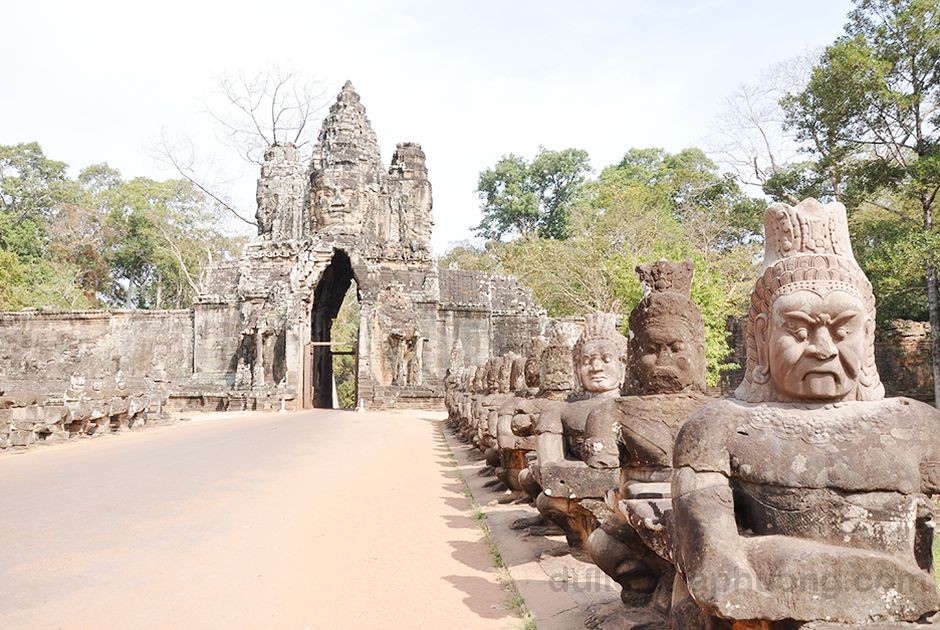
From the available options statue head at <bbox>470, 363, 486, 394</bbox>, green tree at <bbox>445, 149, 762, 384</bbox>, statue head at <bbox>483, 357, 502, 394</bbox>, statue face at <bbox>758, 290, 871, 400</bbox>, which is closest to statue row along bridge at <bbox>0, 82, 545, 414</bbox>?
green tree at <bbox>445, 149, 762, 384</bbox>

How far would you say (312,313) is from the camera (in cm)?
2938

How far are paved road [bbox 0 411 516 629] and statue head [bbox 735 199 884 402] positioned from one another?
213 cm

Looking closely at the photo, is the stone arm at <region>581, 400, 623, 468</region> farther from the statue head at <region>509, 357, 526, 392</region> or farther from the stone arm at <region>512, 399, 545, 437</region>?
the statue head at <region>509, 357, 526, 392</region>

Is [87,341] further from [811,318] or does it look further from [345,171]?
[811,318]

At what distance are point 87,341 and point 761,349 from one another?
32113 millimetres

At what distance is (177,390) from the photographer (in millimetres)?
26172

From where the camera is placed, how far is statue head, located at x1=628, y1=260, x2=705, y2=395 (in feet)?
12.8

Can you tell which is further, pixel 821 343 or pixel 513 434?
pixel 513 434

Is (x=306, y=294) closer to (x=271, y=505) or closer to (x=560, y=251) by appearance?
(x=560, y=251)

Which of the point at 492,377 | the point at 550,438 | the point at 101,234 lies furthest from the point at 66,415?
the point at 101,234

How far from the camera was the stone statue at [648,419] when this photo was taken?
345cm

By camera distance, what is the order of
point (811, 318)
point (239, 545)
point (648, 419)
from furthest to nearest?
point (239, 545), point (648, 419), point (811, 318)

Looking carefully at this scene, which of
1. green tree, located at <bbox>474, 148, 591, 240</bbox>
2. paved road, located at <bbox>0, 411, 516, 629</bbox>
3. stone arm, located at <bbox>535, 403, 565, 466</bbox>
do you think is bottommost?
paved road, located at <bbox>0, 411, 516, 629</bbox>

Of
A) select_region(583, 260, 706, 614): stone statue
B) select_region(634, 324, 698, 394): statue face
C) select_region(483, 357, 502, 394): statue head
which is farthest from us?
select_region(483, 357, 502, 394): statue head
